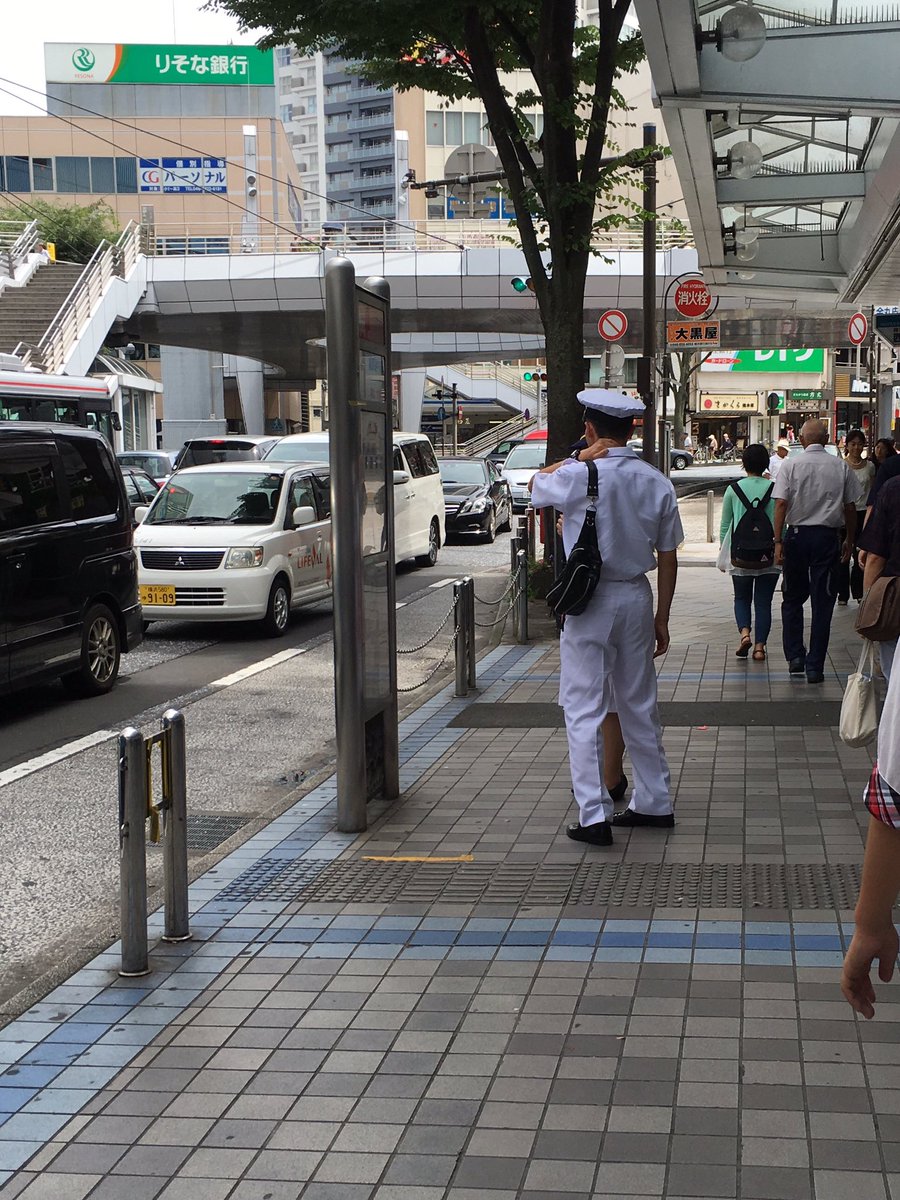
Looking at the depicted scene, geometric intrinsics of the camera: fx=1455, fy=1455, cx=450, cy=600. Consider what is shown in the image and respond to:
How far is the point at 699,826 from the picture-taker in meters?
6.39

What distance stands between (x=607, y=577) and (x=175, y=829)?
214 centimetres

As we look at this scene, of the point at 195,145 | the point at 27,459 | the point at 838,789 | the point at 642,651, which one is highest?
the point at 195,145

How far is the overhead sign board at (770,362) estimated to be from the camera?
73562 millimetres

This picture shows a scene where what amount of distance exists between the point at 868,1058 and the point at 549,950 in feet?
4.01

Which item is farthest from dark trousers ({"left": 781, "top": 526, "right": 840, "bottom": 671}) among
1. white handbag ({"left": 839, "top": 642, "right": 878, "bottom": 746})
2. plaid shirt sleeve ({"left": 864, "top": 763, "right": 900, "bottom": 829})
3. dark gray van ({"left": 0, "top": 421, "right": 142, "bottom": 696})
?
plaid shirt sleeve ({"left": 864, "top": 763, "right": 900, "bottom": 829})

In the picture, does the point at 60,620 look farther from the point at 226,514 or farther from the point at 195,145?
the point at 195,145

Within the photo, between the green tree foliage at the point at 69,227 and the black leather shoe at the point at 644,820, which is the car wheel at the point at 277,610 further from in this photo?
the green tree foliage at the point at 69,227

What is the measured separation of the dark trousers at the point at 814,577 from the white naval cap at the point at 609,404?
14.2ft

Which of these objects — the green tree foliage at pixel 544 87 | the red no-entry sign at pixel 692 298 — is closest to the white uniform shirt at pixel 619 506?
the green tree foliage at pixel 544 87

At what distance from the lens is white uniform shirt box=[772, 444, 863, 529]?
9906 millimetres

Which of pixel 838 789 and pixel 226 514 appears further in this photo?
pixel 226 514

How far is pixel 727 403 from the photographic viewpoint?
246ft

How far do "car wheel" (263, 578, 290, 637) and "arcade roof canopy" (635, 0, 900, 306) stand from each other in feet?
17.2

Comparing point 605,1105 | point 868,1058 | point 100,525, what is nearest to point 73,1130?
point 605,1105
